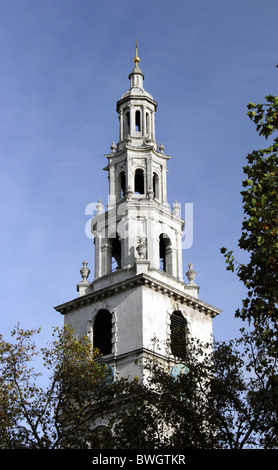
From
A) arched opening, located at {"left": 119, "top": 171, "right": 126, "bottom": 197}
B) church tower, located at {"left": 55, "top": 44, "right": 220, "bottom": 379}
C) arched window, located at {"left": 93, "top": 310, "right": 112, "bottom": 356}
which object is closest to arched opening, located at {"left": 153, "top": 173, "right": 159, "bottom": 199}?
church tower, located at {"left": 55, "top": 44, "right": 220, "bottom": 379}

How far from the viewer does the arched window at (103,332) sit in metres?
50.5

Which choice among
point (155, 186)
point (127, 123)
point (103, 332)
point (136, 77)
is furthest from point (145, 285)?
point (136, 77)

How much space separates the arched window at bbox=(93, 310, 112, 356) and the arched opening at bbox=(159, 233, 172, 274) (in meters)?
5.81

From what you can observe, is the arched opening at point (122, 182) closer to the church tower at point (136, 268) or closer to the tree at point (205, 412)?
the church tower at point (136, 268)

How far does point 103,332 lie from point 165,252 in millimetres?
7839

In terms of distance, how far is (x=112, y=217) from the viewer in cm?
5581

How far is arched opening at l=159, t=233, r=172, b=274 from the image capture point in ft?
179

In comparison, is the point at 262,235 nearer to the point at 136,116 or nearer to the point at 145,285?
the point at 145,285

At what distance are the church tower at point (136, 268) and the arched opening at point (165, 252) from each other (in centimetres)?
7

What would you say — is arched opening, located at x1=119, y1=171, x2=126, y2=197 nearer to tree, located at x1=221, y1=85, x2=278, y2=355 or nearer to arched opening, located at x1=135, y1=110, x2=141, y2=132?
arched opening, located at x1=135, y1=110, x2=141, y2=132

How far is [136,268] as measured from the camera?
50781 mm

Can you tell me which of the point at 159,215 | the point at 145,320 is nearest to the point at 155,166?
the point at 159,215

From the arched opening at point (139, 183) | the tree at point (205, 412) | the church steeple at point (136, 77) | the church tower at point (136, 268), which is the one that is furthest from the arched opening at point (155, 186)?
the tree at point (205, 412)
